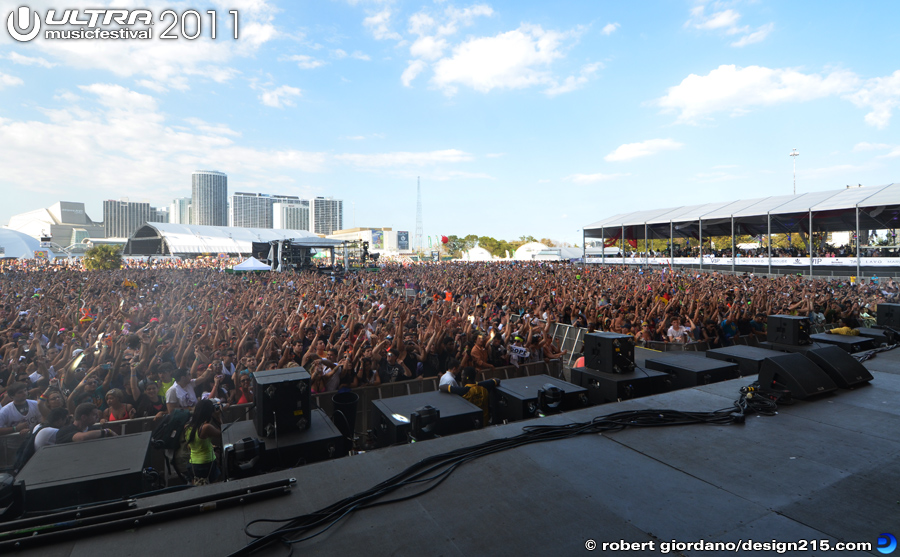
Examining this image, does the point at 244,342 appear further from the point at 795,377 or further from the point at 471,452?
the point at 795,377

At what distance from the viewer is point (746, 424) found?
15.9 ft

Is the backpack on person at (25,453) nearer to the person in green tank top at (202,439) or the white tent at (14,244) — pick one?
the person in green tank top at (202,439)

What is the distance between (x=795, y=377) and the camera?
5480mm

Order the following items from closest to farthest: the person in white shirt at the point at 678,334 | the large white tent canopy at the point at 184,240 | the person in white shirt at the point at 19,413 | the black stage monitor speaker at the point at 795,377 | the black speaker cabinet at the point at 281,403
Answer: the black speaker cabinet at the point at 281,403 → the person in white shirt at the point at 19,413 → the black stage monitor speaker at the point at 795,377 → the person in white shirt at the point at 678,334 → the large white tent canopy at the point at 184,240

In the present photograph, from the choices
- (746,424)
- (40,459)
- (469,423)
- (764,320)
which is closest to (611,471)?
(469,423)

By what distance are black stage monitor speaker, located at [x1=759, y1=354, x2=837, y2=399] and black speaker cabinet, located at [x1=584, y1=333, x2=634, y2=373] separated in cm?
159

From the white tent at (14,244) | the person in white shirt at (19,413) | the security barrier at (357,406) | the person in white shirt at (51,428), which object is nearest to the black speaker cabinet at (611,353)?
the security barrier at (357,406)

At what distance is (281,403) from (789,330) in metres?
8.57

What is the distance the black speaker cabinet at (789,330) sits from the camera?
8023mm

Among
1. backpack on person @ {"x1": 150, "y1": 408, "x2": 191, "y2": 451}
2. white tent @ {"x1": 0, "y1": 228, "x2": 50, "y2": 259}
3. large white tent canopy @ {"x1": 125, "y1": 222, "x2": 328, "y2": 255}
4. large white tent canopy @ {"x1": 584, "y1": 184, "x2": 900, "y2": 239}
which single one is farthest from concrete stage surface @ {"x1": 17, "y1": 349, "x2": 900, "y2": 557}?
white tent @ {"x1": 0, "y1": 228, "x2": 50, "y2": 259}

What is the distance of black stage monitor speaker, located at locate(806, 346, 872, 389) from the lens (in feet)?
19.9

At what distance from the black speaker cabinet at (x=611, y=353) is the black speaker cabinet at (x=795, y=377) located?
159cm

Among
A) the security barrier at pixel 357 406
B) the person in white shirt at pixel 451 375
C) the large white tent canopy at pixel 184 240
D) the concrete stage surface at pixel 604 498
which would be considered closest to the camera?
the concrete stage surface at pixel 604 498

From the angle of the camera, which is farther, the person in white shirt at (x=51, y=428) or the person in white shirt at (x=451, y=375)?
the person in white shirt at (x=451, y=375)
